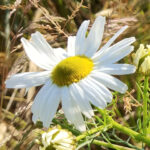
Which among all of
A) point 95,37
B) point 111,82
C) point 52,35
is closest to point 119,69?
point 111,82

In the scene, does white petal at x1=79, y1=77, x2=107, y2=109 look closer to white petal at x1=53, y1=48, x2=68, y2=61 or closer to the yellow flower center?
the yellow flower center

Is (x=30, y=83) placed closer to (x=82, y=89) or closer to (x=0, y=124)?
(x=82, y=89)

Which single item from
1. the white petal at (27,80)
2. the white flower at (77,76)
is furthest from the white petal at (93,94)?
the white petal at (27,80)

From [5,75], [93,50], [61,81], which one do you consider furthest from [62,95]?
[5,75]

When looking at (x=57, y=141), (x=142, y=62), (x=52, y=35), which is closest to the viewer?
(x=57, y=141)

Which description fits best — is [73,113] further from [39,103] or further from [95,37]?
[95,37]

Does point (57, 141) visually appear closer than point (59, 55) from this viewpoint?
Yes

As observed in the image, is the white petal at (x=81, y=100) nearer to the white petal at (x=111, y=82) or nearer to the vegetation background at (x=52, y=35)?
the white petal at (x=111, y=82)

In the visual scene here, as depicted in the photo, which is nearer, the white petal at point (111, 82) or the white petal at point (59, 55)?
the white petal at point (111, 82)
